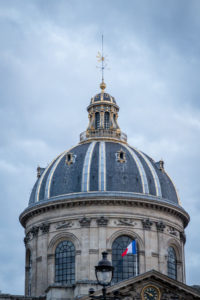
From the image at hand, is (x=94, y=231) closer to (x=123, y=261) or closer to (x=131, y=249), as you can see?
(x=123, y=261)

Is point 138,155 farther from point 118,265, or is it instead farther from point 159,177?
point 118,265

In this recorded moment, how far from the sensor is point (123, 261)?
64688 mm

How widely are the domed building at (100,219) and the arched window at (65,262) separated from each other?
9 centimetres

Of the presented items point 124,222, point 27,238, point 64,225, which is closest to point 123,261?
point 124,222

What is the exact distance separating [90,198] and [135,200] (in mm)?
4078

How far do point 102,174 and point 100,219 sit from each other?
15.2 feet

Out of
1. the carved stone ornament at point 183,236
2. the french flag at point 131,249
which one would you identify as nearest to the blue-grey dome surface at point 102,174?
the carved stone ornament at point 183,236

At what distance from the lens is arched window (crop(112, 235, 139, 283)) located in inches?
2521

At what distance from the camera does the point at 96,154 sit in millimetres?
69312

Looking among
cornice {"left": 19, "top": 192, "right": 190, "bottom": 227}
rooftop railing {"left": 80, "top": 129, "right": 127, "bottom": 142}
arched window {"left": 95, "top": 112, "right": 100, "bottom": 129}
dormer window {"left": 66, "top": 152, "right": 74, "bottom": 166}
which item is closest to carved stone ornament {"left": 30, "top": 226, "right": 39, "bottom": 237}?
cornice {"left": 19, "top": 192, "right": 190, "bottom": 227}

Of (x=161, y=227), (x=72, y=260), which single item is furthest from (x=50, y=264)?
(x=161, y=227)

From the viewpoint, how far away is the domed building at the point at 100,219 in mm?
64562

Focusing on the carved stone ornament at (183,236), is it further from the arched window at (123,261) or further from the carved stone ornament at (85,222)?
the carved stone ornament at (85,222)

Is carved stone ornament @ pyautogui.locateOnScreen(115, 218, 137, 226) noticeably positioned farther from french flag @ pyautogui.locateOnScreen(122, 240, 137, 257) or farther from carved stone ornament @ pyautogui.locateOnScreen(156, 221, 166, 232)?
french flag @ pyautogui.locateOnScreen(122, 240, 137, 257)
